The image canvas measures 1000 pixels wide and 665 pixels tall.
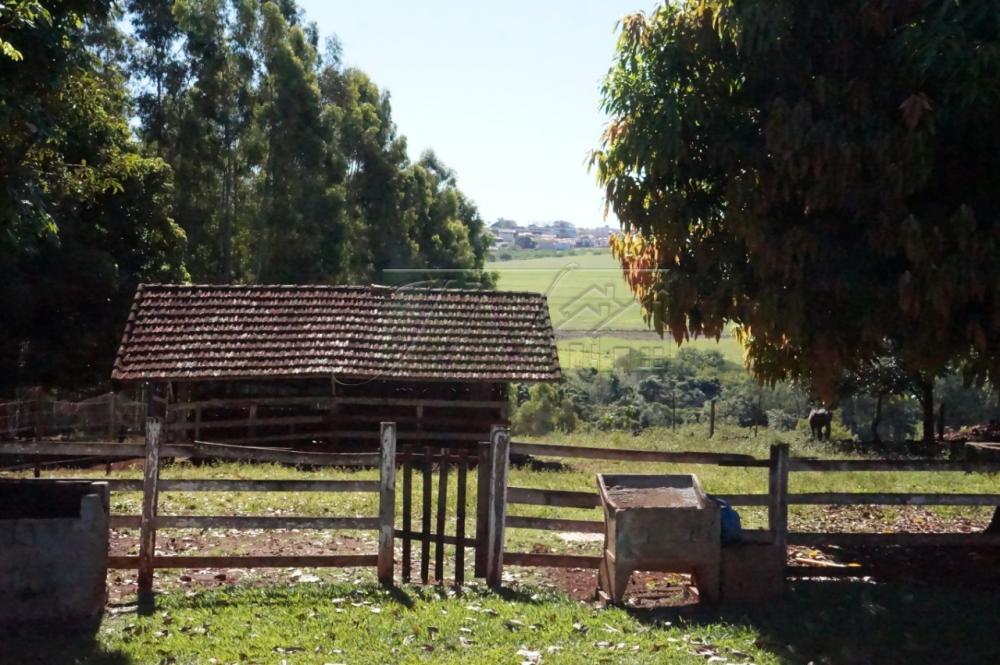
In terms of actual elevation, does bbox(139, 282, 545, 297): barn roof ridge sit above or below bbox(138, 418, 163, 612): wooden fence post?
above

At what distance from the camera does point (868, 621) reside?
8.59 metres

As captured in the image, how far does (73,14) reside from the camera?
10.3 m

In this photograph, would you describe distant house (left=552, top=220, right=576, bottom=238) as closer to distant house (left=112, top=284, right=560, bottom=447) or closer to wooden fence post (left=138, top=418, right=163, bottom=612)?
distant house (left=112, top=284, right=560, bottom=447)

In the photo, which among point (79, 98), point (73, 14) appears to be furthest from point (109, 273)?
point (73, 14)

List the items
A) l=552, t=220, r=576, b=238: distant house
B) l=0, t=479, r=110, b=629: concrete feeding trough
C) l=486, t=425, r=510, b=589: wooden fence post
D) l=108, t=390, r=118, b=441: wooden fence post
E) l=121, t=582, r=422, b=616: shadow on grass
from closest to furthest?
1. l=0, t=479, r=110, b=629: concrete feeding trough
2. l=121, t=582, r=422, b=616: shadow on grass
3. l=486, t=425, r=510, b=589: wooden fence post
4. l=108, t=390, r=118, b=441: wooden fence post
5. l=552, t=220, r=576, b=238: distant house

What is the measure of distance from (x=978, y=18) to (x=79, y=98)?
9.80 m

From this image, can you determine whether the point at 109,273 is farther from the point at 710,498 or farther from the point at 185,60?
the point at 710,498

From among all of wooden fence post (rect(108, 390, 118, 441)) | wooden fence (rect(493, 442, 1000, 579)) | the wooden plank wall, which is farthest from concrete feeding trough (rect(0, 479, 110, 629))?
wooden fence post (rect(108, 390, 118, 441))

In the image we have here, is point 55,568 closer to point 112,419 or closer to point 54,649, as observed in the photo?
point 54,649

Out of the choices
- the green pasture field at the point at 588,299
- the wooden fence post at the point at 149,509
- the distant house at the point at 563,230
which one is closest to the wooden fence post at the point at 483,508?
the wooden fence post at the point at 149,509

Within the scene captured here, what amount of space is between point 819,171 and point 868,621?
3747 millimetres

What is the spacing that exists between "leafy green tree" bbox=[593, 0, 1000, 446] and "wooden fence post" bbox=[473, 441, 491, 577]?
2333 millimetres

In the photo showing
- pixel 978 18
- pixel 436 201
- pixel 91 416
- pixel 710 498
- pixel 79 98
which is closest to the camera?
pixel 978 18

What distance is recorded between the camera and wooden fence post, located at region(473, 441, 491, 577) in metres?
9.51
